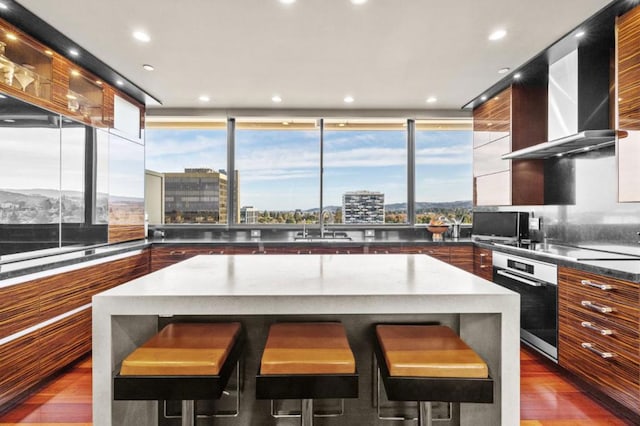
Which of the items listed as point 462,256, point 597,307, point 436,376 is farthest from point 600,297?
point 462,256

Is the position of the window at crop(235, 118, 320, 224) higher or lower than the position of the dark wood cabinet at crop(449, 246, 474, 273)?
higher

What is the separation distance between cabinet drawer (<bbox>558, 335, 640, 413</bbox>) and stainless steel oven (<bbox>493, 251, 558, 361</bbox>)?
0.47 feet

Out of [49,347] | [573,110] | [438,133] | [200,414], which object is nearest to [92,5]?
[49,347]

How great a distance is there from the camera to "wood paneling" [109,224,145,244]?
3756mm

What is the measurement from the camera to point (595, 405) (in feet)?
7.63

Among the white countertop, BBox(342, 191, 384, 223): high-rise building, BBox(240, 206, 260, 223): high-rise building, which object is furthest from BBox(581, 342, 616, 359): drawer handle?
BBox(240, 206, 260, 223): high-rise building

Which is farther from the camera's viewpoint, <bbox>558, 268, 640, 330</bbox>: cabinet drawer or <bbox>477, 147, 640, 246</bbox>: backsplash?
<bbox>477, 147, 640, 246</bbox>: backsplash

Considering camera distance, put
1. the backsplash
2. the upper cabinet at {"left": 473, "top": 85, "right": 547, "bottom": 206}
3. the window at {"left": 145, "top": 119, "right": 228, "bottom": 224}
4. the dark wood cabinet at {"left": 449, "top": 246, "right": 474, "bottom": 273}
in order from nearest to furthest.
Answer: the backsplash
the upper cabinet at {"left": 473, "top": 85, "right": 547, "bottom": 206}
the dark wood cabinet at {"left": 449, "top": 246, "right": 474, "bottom": 273}
the window at {"left": 145, "top": 119, "right": 228, "bottom": 224}

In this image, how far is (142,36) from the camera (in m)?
2.77

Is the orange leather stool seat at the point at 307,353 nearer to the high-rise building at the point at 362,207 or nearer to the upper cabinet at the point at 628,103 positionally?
the upper cabinet at the point at 628,103

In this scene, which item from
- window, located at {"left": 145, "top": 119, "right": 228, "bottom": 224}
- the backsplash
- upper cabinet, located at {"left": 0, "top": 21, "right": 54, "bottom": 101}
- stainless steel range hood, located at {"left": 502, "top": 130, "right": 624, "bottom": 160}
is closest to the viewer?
upper cabinet, located at {"left": 0, "top": 21, "right": 54, "bottom": 101}

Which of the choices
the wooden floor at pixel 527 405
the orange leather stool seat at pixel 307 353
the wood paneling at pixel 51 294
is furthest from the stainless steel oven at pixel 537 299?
the wood paneling at pixel 51 294

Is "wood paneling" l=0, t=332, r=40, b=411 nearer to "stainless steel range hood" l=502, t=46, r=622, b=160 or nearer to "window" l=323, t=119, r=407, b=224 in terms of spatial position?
"window" l=323, t=119, r=407, b=224

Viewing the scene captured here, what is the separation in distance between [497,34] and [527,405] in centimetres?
266
